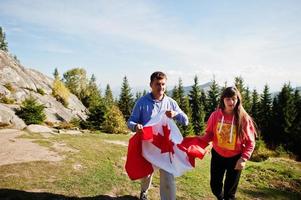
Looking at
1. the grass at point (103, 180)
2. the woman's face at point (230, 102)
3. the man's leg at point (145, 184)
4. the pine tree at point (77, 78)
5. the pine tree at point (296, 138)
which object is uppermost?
the pine tree at point (77, 78)

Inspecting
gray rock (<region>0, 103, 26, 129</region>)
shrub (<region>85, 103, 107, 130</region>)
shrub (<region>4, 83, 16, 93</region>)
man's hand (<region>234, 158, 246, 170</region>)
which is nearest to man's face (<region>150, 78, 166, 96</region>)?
man's hand (<region>234, 158, 246, 170</region>)

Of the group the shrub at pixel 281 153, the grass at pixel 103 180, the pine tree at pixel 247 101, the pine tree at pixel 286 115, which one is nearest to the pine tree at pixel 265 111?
the pine tree at pixel 247 101

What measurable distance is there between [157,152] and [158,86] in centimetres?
129

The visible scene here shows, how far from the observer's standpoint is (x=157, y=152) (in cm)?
571

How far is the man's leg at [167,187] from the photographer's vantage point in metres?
5.38

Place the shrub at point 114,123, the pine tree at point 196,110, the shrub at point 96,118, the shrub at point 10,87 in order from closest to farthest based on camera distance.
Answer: the shrub at point 114,123
the shrub at point 96,118
the shrub at point 10,87
the pine tree at point 196,110

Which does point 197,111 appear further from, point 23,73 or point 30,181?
point 30,181

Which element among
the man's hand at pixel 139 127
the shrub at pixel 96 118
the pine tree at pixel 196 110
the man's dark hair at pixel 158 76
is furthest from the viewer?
the pine tree at pixel 196 110

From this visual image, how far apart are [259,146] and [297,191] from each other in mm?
26526

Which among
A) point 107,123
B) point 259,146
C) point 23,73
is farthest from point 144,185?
point 23,73

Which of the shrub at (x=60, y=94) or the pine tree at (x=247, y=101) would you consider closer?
the shrub at (x=60, y=94)

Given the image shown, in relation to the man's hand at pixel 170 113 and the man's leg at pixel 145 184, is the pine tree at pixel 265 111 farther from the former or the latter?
the man's hand at pixel 170 113

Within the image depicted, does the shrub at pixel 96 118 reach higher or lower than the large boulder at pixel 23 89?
lower

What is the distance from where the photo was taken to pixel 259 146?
35.2m
